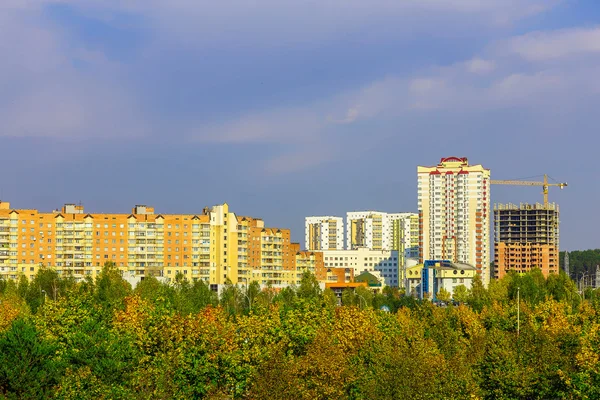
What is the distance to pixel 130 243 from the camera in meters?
158

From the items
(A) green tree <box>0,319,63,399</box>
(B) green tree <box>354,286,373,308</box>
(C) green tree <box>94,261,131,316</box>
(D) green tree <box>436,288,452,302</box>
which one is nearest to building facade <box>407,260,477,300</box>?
(D) green tree <box>436,288,452,302</box>

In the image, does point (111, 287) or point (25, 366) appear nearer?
point (25, 366)

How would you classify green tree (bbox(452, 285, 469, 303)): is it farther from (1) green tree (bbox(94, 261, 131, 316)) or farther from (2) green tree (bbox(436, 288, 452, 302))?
(1) green tree (bbox(94, 261, 131, 316))

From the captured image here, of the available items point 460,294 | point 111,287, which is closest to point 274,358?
point 111,287

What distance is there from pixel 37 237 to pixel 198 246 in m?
25.1

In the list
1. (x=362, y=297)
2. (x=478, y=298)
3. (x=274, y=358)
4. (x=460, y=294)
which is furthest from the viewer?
(x=460, y=294)

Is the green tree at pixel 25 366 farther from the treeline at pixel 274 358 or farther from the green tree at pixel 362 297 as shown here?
the green tree at pixel 362 297

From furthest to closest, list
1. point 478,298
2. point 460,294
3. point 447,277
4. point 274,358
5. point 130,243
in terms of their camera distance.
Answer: point 447,277 < point 460,294 < point 130,243 < point 478,298 < point 274,358

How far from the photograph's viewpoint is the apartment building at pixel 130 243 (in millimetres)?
155125

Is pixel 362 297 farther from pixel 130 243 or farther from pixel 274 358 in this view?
pixel 274 358

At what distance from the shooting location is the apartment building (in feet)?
509

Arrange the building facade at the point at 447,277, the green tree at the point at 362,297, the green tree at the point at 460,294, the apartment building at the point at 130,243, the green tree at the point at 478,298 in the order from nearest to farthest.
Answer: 1. the green tree at the point at 478,298
2. the green tree at the point at 362,297
3. the apartment building at the point at 130,243
4. the green tree at the point at 460,294
5. the building facade at the point at 447,277

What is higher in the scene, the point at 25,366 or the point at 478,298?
the point at 478,298

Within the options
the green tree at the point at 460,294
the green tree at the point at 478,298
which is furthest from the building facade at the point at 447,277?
the green tree at the point at 478,298
